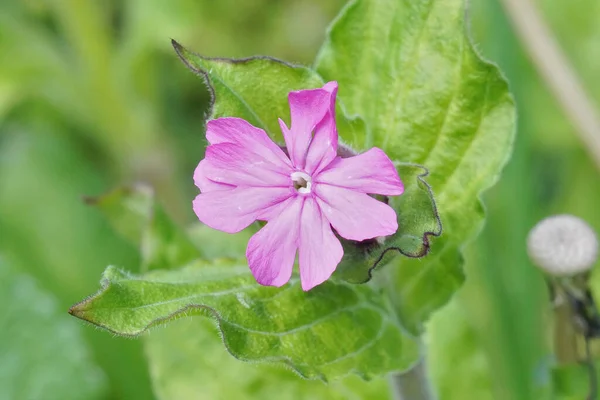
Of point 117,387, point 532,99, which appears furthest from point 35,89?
point 532,99

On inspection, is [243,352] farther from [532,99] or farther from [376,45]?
[532,99]

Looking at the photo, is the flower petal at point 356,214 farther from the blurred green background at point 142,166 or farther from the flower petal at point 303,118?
the blurred green background at point 142,166

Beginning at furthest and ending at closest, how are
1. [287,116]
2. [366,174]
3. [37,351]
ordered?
1. [37,351]
2. [287,116]
3. [366,174]

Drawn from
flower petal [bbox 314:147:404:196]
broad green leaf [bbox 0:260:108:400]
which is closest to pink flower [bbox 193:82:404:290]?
flower petal [bbox 314:147:404:196]

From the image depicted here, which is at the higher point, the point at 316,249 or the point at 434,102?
the point at 434,102

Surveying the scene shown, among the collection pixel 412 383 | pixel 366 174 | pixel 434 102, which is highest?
pixel 434 102

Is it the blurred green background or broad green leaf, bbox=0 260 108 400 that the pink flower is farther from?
broad green leaf, bbox=0 260 108 400

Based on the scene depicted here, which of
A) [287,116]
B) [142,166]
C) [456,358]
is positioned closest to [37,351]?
[142,166]

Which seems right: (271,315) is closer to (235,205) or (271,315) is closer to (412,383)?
(235,205)
